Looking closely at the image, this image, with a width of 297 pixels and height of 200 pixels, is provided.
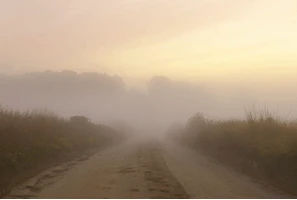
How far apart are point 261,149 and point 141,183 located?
7.73 meters

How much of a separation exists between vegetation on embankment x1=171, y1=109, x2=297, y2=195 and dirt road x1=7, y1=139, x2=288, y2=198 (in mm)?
973

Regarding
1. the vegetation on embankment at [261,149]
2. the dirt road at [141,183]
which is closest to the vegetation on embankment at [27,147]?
the dirt road at [141,183]

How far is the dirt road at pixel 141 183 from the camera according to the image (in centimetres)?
1209

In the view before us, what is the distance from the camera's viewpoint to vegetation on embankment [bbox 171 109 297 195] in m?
15.7

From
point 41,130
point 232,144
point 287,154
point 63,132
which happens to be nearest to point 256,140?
point 232,144

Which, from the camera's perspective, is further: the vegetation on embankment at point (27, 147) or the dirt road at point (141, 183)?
the vegetation on embankment at point (27, 147)

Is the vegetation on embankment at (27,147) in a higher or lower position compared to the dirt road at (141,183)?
higher

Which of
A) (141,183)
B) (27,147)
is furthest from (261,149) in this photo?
(27,147)

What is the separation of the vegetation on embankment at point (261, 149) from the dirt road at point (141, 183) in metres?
0.97

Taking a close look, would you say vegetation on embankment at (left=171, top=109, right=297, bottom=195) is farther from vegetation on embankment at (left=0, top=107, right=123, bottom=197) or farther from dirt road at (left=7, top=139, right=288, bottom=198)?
vegetation on embankment at (left=0, top=107, right=123, bottom=197)

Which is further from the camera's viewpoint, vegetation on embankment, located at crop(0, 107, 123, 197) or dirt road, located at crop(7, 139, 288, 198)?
vegetation on embankment, located at crop(0, 107, 123, 197)

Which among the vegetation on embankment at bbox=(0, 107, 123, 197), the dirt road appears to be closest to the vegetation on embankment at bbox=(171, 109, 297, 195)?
the dirt road

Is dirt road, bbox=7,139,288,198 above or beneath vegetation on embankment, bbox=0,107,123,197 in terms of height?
beneath

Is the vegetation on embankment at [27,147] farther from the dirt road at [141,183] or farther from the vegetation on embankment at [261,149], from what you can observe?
the vegetation on embankment at [261,149]
